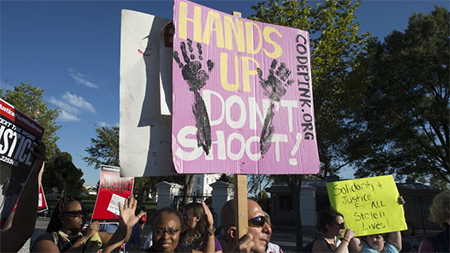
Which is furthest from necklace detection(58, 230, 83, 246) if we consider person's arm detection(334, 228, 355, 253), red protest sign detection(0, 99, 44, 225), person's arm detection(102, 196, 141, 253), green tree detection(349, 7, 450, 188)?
green tree detection(349, 7, 450, 188)

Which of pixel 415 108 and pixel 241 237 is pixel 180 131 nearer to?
pixel 241 237

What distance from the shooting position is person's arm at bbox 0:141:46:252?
1.74 meters

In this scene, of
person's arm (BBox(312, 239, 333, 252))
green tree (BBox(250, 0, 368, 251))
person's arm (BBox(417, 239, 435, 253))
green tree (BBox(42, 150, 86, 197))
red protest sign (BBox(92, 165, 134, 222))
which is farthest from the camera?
green tree (BBox(42, 150, 86, 197))

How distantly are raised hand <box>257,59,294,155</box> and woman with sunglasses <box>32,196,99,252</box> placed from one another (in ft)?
5.62

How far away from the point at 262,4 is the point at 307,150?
31.8ft

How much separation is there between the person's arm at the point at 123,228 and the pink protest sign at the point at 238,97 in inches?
18.5

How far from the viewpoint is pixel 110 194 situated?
212 inches

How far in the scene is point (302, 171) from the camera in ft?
9.25

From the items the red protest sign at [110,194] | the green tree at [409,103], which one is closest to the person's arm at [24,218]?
the red protest sign at [110,194]

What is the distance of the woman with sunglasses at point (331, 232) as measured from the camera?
10.2ft

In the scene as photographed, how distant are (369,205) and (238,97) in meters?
1.98

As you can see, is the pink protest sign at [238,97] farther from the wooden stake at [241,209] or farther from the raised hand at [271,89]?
the wooden stake at [241,209]

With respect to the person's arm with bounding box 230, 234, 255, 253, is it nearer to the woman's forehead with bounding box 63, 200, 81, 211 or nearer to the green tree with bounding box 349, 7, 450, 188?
the woman's forehead with bounding box 63, 200, 81, 211

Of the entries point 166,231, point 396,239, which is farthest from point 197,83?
point 396,239
